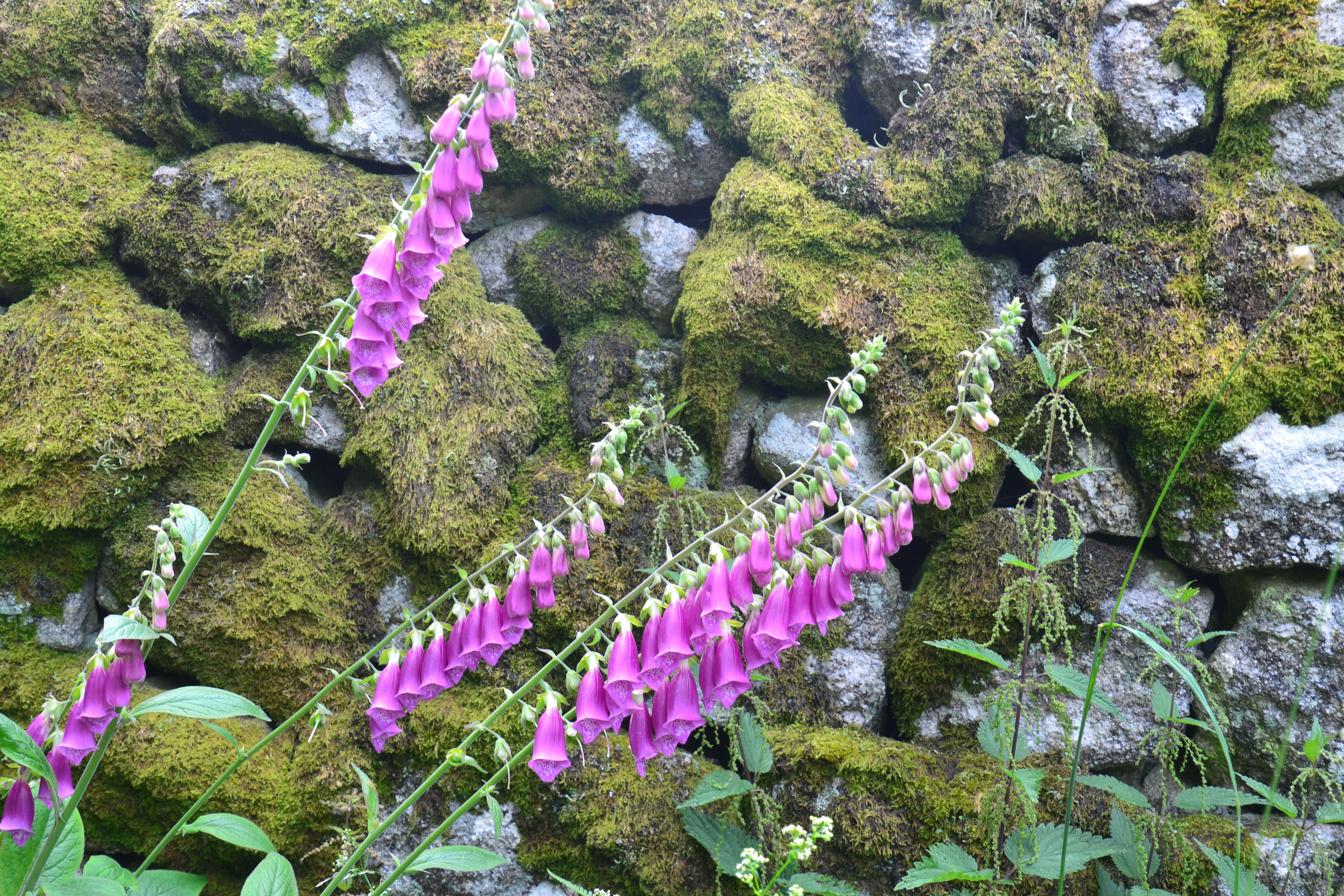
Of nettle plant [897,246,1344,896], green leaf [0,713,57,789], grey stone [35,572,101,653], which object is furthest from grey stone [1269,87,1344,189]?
grey stone [35,572,101,653]

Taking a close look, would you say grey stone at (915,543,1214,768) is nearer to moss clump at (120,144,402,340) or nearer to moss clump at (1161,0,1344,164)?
moss clump at (1161,0,1344,164)

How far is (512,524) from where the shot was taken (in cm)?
308

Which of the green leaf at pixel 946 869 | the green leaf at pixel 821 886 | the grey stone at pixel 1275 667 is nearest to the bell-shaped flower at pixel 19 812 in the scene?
the green leaf at pixel 821 886

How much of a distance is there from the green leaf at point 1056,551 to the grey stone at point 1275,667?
109 centimetres

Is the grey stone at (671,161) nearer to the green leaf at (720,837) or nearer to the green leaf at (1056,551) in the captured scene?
the green leaf at (1056,551)

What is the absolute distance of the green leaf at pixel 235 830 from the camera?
186 centimetres

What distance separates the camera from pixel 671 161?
375 cm

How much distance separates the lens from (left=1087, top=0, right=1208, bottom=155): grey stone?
329 centimetres

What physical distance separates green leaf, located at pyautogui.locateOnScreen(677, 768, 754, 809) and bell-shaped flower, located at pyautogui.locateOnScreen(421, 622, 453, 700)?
947mm

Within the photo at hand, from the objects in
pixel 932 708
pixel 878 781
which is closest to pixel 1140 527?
pixel 932 708

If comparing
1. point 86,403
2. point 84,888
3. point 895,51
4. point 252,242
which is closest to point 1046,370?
point 895,51

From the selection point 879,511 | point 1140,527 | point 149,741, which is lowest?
point 149,741

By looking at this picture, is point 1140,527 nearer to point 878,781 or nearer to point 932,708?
point 932,708

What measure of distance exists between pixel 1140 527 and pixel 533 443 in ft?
8.02
